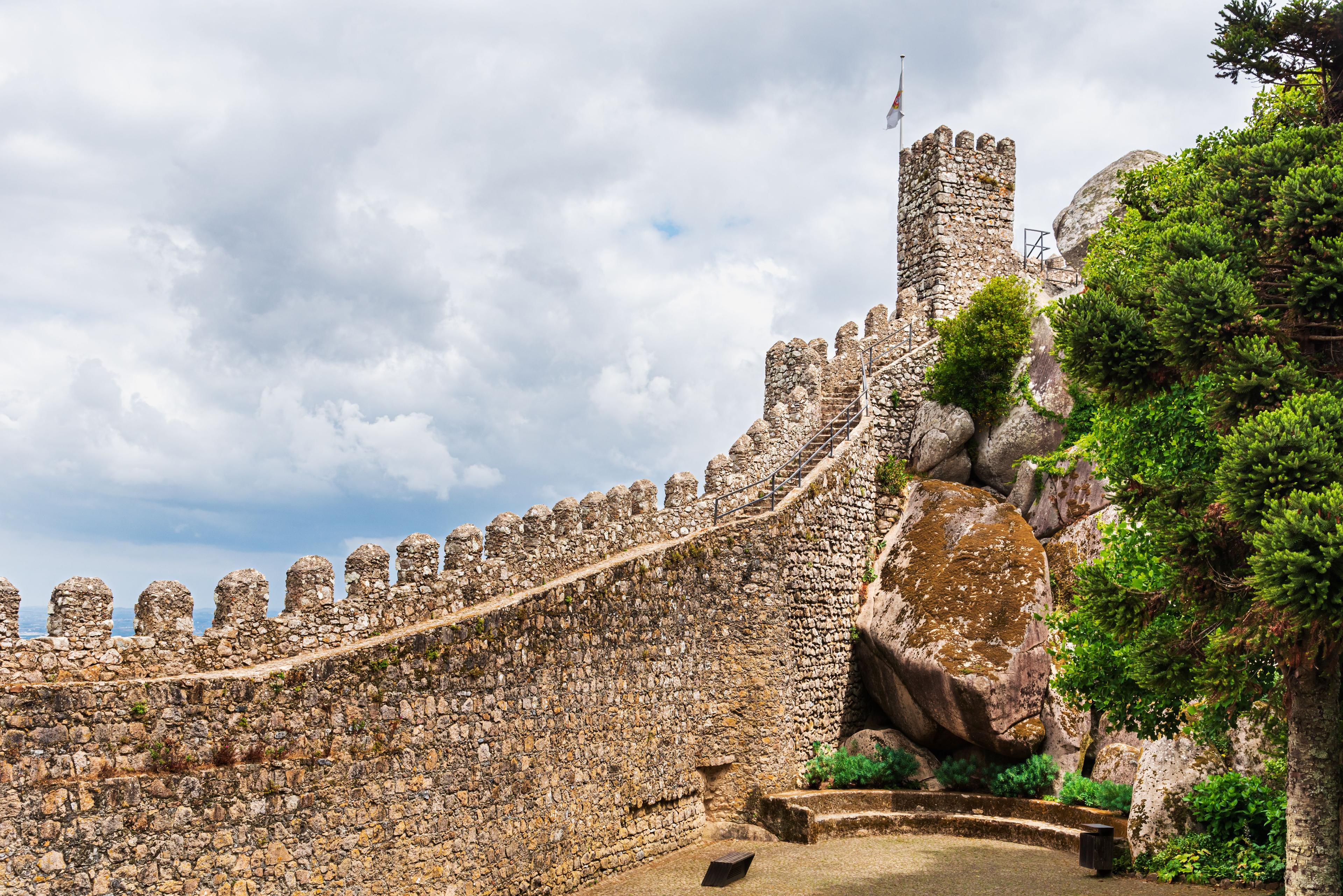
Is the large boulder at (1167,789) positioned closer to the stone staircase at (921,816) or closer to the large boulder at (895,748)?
the stone staircase at (921,816)

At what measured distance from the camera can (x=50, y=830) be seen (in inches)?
296

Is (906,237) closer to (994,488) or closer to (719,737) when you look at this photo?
(994,488)

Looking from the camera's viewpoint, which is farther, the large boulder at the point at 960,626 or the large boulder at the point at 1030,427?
the large boulder at the point at 1030,427

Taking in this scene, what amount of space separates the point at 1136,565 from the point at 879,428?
30.2 feet

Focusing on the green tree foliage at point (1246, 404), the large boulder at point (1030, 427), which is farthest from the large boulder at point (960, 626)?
the green tree foliage at point (1246, 404)

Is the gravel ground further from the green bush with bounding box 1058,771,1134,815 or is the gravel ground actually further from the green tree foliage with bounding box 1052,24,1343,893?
the green tree foliage with bounding box 1052,24,1343,893

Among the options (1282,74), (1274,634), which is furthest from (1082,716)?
(1282,74)

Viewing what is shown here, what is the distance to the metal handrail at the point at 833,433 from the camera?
16359 millimetres

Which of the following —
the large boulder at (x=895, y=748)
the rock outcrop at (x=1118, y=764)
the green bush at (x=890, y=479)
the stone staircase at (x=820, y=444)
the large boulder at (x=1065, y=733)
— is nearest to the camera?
the rock outcrop at (x=1118, y=764)

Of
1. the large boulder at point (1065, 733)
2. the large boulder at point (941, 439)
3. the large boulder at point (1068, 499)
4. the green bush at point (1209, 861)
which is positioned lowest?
the green bush at point (1209, 861)

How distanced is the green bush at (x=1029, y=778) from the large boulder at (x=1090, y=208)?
17.3m

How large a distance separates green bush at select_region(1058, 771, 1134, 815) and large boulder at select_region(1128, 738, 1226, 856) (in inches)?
61.8

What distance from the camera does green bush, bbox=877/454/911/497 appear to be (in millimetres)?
19484

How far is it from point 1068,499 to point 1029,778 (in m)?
5.40
